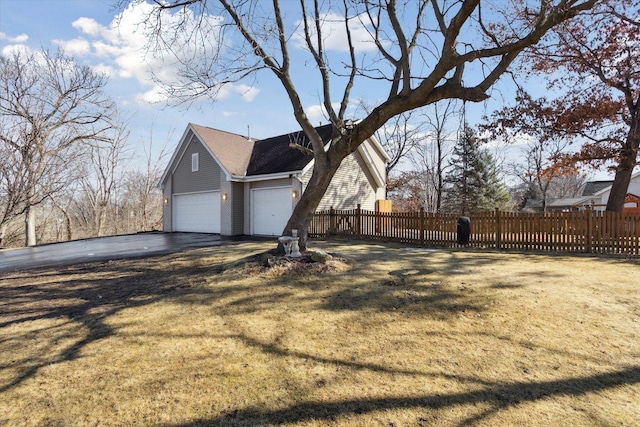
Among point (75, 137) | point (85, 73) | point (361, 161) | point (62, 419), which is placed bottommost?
point (62, 419)

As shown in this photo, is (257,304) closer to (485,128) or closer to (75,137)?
(485,128)

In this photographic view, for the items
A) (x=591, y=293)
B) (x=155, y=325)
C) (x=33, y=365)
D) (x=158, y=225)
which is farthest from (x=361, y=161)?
(x=158, y=225)

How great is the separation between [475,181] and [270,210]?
2163 centimetres

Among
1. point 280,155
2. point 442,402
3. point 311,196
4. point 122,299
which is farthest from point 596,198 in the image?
point 122,299

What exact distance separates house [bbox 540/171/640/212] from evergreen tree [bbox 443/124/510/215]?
5634mm

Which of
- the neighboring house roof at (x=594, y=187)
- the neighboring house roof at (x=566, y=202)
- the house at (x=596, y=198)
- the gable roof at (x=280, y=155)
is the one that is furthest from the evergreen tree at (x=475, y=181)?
the gable roof at (x=280, y=155)

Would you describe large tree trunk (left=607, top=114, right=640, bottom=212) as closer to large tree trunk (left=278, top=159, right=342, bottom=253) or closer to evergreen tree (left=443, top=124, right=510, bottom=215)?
large tree trunk (left=278, top=159, right=342, bottom=253)

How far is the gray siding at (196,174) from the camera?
693 inches

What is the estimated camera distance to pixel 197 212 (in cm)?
1873

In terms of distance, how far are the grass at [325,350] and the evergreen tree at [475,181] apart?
24670 millimetres

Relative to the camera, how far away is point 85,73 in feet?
69.9

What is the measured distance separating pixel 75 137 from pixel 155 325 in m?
23.0

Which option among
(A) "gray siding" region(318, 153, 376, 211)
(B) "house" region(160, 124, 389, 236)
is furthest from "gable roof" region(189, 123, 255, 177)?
(A) "gray siding" region(318, 153, 376, 211)

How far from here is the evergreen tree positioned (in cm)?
2998
